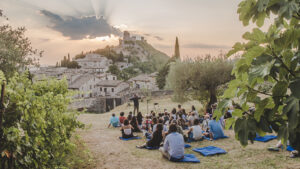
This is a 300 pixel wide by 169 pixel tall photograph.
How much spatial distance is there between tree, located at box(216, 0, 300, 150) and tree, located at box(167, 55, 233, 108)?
18724 mm

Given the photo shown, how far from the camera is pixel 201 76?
20.4 m

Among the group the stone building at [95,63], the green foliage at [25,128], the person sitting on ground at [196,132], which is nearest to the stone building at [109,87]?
the stone building at [95,63]

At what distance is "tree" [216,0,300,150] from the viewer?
5.38 ft

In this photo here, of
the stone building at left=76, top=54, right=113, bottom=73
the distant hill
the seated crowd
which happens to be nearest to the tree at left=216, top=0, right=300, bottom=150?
the seated crowd

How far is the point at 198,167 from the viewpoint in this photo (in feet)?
21.9

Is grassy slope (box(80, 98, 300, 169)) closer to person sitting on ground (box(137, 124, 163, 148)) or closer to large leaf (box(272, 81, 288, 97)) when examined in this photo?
person sitting on ground (box(137, 124, 163, 148))

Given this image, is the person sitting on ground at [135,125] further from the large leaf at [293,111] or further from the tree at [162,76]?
the tree at [162,76]

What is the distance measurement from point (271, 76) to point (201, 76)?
18.9 m

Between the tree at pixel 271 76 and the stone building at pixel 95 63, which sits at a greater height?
the stone building at pixel 95 63

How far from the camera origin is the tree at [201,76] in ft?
66.7

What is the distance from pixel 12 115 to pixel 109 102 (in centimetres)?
4218

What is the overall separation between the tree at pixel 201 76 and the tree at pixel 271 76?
18.7 m

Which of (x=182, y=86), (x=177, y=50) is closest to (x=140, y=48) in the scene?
(x=177, y=50)

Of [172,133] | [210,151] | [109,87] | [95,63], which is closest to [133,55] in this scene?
[95,63]
